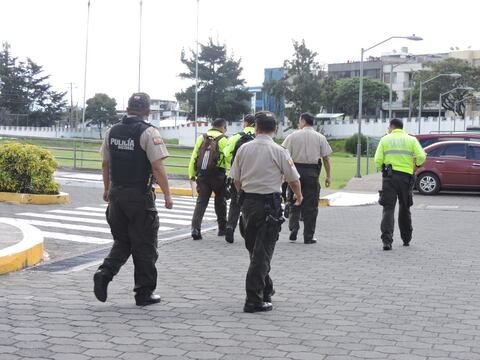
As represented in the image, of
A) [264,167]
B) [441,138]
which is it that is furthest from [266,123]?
[441,138]

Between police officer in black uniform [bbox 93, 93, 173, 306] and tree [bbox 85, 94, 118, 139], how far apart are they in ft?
247

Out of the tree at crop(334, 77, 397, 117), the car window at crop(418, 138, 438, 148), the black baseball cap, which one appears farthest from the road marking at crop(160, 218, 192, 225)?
the tree at crop(334, 77, 397, 117)

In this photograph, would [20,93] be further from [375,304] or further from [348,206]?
[375,304]

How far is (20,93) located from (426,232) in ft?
218

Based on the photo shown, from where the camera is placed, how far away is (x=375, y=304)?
7180 millimetres

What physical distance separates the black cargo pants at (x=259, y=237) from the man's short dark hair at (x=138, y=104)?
1224mm

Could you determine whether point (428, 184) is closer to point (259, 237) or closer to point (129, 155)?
point (259, 237)

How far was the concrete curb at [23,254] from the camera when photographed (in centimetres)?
850

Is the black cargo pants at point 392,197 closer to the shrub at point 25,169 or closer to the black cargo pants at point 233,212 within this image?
the black cargo pants at point 233,212

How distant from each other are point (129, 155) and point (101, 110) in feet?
263

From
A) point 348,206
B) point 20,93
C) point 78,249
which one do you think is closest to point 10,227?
point 78,249

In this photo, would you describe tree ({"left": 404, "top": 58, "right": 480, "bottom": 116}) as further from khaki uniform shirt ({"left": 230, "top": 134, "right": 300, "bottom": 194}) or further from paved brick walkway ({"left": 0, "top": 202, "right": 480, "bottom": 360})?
khaki uniform shirt ({"left": 230, "top": 134, "right": 300, "bottom": 194})

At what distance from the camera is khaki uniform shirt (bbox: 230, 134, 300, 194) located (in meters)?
6.98

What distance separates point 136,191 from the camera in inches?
267
